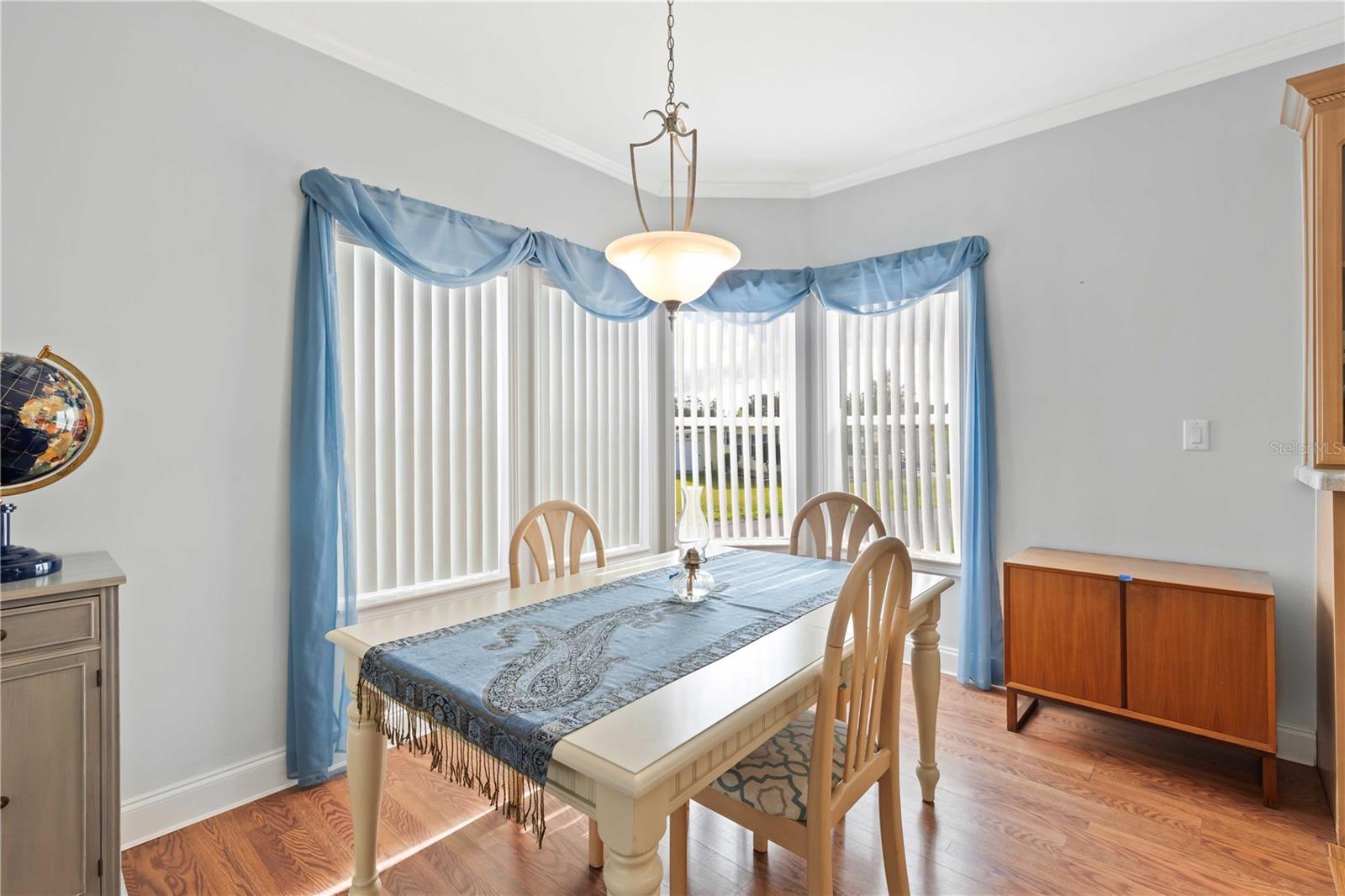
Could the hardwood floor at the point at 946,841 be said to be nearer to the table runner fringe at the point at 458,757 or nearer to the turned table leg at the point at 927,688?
the turned table leg at the point at 927,688

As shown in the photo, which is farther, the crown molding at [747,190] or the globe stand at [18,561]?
the crown molding at [747,190]

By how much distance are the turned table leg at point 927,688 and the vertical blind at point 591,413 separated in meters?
1.82

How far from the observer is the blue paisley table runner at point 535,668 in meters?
1.18

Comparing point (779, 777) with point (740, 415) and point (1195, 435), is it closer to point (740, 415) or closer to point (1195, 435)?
point (1195, 435)

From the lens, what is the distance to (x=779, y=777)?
144cm

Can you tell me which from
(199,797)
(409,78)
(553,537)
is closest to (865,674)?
(553,537)

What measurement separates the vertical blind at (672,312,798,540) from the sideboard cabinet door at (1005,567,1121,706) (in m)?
1.41

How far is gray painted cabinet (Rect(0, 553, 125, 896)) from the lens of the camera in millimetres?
1434

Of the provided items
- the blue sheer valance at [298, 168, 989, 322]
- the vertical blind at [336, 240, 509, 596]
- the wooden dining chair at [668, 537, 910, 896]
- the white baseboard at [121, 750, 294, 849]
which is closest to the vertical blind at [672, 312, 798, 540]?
the blue sheer valance at [298, 168, 989, 322]

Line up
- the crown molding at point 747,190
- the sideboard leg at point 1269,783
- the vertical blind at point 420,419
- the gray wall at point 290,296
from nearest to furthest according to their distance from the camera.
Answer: the gray wall at point 290,296 → the sideboard leg at point 1269,783 → the vertical blind at point 420,419 → the crown molding at point 747,190

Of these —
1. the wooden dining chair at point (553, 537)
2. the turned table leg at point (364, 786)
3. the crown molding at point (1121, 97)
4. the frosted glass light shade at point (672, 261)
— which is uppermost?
the crown molding at point (1121, 97)

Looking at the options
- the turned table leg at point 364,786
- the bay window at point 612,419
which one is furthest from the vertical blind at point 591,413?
the turned table leg at point 364,786

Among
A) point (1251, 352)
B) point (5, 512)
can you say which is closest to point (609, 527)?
point (5, 512)

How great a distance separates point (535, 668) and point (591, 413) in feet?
6.94
